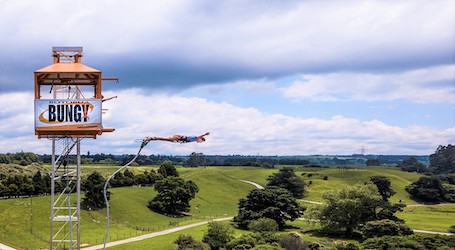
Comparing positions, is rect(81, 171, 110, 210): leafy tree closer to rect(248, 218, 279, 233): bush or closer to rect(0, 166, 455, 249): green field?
rect(0, 166, 455, 249): green field

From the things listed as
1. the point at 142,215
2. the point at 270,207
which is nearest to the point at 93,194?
the point at 142,215

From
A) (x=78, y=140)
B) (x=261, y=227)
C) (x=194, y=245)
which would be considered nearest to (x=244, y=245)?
(x=194, y=245)

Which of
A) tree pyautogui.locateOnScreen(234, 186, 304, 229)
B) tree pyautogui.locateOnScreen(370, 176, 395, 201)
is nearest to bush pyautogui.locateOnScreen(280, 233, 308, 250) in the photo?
tree pyautogui.locateOnScreen(234, 186, 304, 229)

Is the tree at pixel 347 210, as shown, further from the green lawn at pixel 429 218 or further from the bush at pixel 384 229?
the green lawn at pixel 429 218

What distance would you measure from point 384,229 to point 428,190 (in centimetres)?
6677

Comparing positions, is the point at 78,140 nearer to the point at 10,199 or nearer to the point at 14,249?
the point at 14,249

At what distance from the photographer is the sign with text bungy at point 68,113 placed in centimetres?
2722

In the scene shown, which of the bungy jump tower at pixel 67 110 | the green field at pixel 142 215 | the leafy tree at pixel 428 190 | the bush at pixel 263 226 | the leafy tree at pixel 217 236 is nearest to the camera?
the bungy jump tower at pixel 67 110

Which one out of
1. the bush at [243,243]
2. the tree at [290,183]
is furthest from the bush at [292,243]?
the tree at [290,183]

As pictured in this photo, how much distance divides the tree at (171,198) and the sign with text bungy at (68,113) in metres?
66.6

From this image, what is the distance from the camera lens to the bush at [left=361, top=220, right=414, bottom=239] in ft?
208

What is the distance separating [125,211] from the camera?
283 feet

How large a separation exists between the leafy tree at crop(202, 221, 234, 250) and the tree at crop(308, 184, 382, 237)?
2062cm

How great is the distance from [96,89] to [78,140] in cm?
324
